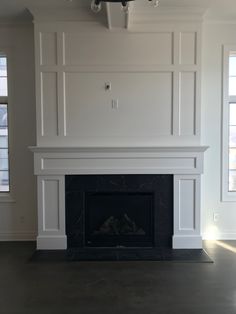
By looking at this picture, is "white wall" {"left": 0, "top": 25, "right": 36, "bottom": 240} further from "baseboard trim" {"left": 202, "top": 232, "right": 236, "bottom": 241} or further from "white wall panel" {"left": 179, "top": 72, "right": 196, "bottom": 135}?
"baseboard trim" {"left": 202, "top": 232, "right": 236, "bottom": 241}

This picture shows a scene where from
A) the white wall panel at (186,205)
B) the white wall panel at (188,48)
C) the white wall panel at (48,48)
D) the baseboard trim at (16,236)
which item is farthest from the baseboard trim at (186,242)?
the white wall panel at (48,48)

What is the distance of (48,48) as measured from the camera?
4.42 metres

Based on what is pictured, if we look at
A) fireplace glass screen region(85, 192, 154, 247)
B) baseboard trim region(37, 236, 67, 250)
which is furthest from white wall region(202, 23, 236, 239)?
baseboard trim region(37, 236, 67, 250)

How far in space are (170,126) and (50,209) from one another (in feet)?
6.15

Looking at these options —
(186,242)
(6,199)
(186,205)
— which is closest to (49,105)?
(6,199)

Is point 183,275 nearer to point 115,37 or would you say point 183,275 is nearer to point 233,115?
point 233,115

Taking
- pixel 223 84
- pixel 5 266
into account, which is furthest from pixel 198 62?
pixel 5 266

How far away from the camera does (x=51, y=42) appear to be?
4418 millimetres

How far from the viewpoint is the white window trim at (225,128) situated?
4.77 metres

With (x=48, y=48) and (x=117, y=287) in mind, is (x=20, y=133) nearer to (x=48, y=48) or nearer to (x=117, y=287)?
(x=48, y=48)

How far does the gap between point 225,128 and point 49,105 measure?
7.88ft

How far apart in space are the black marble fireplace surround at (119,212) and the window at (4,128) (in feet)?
3.57

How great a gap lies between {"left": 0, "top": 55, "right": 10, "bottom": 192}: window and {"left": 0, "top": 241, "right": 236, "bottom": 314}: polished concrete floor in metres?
1.18

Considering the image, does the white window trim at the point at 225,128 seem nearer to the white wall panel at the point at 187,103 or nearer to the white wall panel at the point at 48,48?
the white wall panel at the point at 187,103
